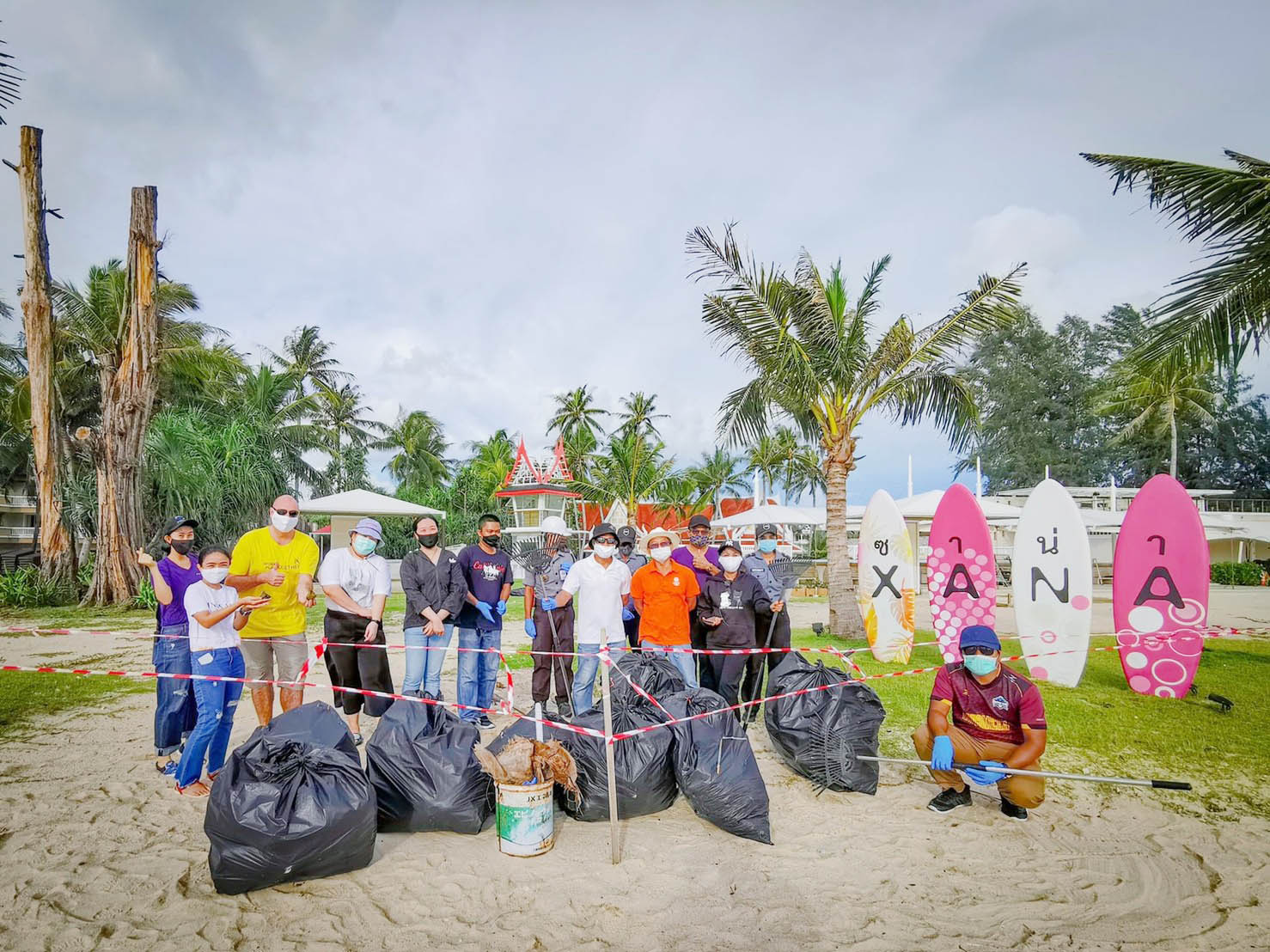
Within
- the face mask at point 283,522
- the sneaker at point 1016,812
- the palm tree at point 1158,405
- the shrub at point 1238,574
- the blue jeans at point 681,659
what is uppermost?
the palm tree at point 1158,405

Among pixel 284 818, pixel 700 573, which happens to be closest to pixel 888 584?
pixel 700 573

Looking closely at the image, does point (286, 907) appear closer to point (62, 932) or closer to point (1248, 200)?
point (62, 932)

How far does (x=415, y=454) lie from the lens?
134 ft

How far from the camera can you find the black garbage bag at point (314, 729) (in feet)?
12.4

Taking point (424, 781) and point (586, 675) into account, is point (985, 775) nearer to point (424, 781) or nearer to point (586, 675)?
point (586, 675)

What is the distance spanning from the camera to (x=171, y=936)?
2936 millimetres

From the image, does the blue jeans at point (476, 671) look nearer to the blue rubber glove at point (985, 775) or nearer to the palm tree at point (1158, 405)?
the blue rubber glove at point (985, 775)

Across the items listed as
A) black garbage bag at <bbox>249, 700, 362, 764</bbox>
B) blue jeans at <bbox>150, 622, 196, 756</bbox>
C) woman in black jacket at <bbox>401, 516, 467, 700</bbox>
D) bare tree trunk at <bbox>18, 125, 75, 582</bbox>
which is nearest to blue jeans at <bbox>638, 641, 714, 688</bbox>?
woman in black jacket at <bbox>401, 516, 467, 700</bbox>

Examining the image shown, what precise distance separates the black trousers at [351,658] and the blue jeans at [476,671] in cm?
67

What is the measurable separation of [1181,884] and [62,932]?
16.3 ft

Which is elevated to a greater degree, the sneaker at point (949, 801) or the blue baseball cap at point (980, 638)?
the blue baseball cap at point (980, 638)

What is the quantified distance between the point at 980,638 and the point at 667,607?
2.42m

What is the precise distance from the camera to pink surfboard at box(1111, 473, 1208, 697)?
22.8ft

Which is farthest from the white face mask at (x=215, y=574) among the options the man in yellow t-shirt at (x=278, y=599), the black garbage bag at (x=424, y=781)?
the black garbage bag at (x=424, y=781)
